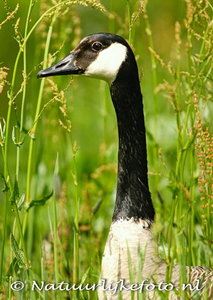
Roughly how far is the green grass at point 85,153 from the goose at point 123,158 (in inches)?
→ 2.3

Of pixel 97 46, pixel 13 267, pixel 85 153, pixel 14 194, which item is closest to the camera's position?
pixel 14 194

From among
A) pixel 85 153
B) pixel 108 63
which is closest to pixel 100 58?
pixel 108 63

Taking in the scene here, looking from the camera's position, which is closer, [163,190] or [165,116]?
[163,190]

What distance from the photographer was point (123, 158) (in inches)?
121

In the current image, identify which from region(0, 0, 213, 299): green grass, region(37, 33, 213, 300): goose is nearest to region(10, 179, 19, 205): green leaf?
region(0, 0, 213, 299): green grass

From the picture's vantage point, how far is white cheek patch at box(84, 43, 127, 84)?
2959mm

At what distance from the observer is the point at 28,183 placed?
2875 millimetres

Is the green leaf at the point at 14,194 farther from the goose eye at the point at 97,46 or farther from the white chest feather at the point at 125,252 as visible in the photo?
the goose eye at the point at 97,46

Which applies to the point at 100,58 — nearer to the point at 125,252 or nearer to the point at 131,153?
the point at 131,153

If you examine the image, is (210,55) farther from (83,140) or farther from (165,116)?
(83,140)

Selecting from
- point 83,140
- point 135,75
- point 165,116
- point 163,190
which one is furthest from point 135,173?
point 83,140

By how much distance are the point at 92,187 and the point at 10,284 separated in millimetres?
1959

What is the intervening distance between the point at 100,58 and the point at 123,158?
1.23ft

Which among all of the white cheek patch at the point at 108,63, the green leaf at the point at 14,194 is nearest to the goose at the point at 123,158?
the white cheek patch at the point at 108,63
